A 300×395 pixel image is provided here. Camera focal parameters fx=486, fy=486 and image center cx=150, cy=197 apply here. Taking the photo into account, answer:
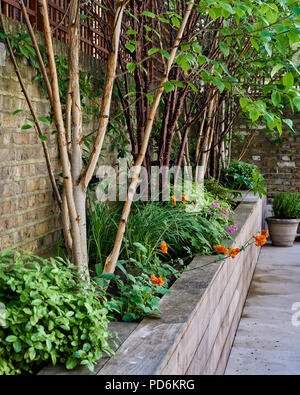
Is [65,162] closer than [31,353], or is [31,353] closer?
[31,353]

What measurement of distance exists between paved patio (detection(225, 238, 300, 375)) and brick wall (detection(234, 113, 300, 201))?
3156 mm

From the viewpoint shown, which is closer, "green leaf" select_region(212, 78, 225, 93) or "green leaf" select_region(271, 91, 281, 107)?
"green leaf" select_region(271, 91, 281, 107)

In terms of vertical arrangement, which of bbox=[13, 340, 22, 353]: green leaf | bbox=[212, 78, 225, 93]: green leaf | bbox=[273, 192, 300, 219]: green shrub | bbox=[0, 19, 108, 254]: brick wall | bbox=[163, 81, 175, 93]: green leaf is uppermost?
bbox=[212, 78, 225, 93]: green leaf

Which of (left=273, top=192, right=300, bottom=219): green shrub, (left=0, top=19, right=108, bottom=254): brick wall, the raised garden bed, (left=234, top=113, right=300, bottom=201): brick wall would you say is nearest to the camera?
the raised garden bed

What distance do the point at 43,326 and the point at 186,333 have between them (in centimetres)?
68

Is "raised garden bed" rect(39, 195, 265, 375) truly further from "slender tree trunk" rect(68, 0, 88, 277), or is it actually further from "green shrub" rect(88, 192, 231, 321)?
"slender tree trunk" rect(68, 0, 88, 277)

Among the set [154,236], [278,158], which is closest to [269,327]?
[154,236]

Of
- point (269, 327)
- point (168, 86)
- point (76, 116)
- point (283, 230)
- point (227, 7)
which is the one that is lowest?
point (269, 327)

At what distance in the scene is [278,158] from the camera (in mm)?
9047

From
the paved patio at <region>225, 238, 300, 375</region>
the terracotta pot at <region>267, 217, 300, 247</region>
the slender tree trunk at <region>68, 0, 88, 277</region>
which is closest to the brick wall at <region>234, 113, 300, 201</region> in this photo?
the terracotta pot at <region>267, 217, 300, 247</region>

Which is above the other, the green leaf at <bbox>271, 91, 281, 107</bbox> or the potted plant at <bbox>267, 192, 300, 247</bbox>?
the green leaf at <bbox>271, 91, 281, 107</bbox>

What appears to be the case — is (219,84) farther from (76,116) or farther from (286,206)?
(286,206)

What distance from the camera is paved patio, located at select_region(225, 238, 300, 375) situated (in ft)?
10.9

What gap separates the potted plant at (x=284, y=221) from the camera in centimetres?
729
